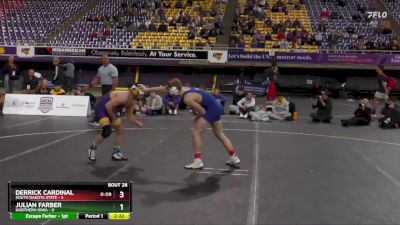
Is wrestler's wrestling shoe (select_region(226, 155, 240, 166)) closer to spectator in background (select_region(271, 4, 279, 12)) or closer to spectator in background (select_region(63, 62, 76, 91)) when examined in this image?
spectator in background (select_region(63, 62, 76, 91))

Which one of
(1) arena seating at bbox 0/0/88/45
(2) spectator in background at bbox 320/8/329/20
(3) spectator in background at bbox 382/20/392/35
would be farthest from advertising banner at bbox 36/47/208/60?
(3) spectator in background at bbox 382/20/392/35

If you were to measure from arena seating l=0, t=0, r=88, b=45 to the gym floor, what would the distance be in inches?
553

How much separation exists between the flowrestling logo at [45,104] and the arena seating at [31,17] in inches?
426

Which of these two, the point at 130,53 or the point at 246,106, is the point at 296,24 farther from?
the point at 246,106

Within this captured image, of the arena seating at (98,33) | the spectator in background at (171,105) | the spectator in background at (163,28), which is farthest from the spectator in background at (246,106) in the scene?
the spectator in background at (163,28)

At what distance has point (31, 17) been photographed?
2811 cm

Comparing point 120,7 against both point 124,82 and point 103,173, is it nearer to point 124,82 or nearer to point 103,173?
point 124,82

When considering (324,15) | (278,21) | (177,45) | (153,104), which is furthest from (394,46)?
(153,104)

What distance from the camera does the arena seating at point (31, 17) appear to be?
2591cm

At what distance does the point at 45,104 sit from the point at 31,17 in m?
15.0

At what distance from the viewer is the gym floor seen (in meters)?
5.84

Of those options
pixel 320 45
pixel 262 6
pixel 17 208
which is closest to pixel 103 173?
pixel 17 208

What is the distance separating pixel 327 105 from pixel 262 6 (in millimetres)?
13806
